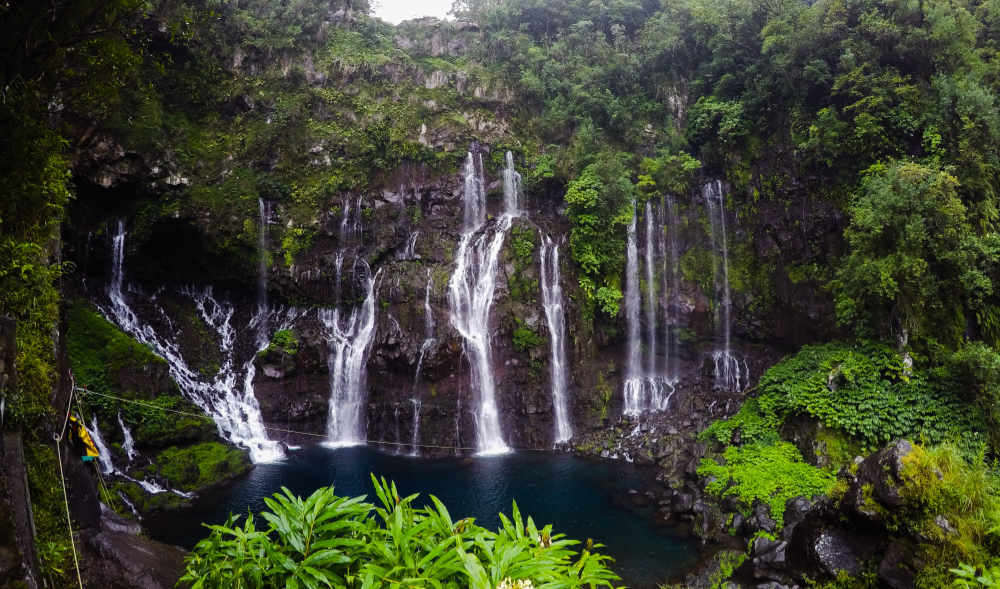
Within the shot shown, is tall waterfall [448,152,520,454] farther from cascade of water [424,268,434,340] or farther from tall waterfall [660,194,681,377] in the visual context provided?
tall waterfall [660,194,681,377]

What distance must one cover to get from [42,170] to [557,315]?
14533mm

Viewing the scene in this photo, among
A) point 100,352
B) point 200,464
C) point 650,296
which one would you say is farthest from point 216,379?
point 650,296

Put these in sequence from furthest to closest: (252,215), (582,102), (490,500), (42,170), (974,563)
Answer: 1. (582,102)
2. (252,215)
3. (490,500)
4. (974,563)
5. (42,170)

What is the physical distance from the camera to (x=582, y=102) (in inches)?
829

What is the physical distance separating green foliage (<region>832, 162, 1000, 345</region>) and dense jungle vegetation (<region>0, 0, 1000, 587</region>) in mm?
52

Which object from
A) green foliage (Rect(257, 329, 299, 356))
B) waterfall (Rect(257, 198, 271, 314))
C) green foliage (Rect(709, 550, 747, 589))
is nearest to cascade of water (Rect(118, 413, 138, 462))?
green foliage (Rect(257, 329, 299, 356))

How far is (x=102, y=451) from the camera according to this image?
1195cm

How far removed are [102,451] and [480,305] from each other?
11178mm

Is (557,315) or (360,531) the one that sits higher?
(557,315)

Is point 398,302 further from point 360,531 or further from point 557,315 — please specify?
point 360,531

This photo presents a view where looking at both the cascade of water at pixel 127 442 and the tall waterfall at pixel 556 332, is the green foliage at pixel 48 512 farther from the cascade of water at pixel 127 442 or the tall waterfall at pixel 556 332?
the tall waterfall at pixel 556 332

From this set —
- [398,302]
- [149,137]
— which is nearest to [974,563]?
[398,302]

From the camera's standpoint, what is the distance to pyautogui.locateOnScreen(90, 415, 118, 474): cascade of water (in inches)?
463

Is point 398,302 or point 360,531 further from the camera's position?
point 398,302
